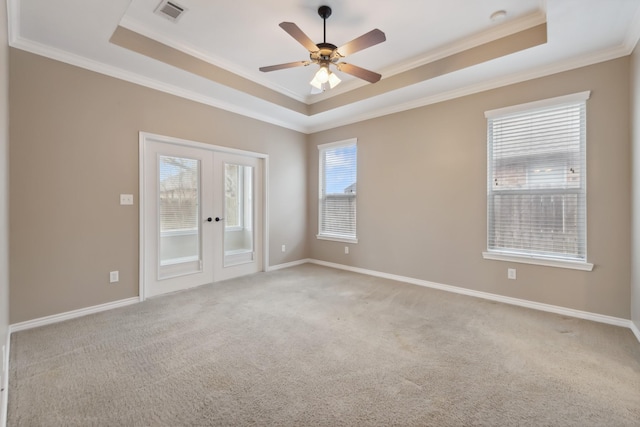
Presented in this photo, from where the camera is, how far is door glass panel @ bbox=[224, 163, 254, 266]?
4465 millimetres

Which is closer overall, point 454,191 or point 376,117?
point 454,191

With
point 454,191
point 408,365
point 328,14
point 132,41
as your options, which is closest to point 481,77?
point 454,191

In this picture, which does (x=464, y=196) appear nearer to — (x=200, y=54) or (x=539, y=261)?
(x=539, y=261)

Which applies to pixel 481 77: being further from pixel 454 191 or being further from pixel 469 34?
pixel 454 191

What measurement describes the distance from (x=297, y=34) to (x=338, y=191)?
10.4 feet

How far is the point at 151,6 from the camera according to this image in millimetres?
2568

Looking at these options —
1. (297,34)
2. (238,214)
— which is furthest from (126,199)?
(297,34)

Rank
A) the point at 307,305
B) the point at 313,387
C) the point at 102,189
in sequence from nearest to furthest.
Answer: the point at 313,387, the point at 102,189, the point at 307,305

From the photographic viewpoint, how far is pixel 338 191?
522 cm

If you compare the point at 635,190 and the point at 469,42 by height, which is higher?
the point at 469,42

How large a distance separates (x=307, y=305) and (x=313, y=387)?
1.49 m

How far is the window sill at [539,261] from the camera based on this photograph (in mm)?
2929

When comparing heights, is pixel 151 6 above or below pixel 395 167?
above

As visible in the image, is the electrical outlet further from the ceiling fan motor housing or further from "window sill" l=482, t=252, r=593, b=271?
"window sill" l=482, t=252, r=593, b=271
